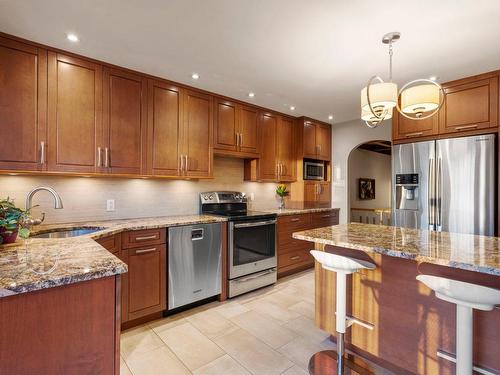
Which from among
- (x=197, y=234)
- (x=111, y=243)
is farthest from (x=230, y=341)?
(x=111, y=243)

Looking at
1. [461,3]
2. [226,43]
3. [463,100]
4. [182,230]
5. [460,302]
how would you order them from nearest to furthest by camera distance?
[460,302] → [461,3] → [226,43] → [182,230] → [463,100]

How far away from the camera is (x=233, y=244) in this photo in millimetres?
3027

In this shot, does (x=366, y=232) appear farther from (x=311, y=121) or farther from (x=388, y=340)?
(x=311, y=121)

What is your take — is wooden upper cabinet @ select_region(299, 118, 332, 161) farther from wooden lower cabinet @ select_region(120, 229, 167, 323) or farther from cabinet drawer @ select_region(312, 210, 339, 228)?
wooden lower cabinet @ select_region(120, 229, 167, 323)

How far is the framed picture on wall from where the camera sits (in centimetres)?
660

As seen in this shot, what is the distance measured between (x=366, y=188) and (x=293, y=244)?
385 centimetres

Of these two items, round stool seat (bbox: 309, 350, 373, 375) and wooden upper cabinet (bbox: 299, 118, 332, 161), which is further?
wooden upper cabinet (bbox: 299, 118, 332, 161)

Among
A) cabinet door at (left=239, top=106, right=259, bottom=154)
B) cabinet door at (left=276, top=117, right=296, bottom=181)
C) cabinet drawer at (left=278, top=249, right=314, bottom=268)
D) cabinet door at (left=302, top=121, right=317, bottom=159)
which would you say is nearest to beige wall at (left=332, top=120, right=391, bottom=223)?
cabinet door at (left=302, top=121, right=317, bottom=159)

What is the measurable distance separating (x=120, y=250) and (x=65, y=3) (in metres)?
1.86

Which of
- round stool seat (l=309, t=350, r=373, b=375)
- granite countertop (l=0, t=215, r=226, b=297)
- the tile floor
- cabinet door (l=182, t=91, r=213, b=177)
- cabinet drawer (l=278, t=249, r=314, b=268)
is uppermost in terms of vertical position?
cabinet door (l=182, t=91, r=213, b=177)

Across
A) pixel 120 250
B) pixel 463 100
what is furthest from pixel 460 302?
pixel 463 100

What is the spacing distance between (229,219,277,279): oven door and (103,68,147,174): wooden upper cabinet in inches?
50.4

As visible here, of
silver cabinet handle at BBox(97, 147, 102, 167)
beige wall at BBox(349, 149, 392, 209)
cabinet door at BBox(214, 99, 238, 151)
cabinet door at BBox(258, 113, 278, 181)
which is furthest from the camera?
beige wall at BBox(349, 149, 392, 209)

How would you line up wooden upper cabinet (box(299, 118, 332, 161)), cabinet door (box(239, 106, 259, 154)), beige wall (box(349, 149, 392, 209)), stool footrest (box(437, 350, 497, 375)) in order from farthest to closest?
beige wall (box(349, 149, 392, 209))
wooden upper cabinet (box(299, 118, 332, 161))
cabinet door (box(239, 106, 259, 154))
stool footrest (box(437, 350, 497, 375))
